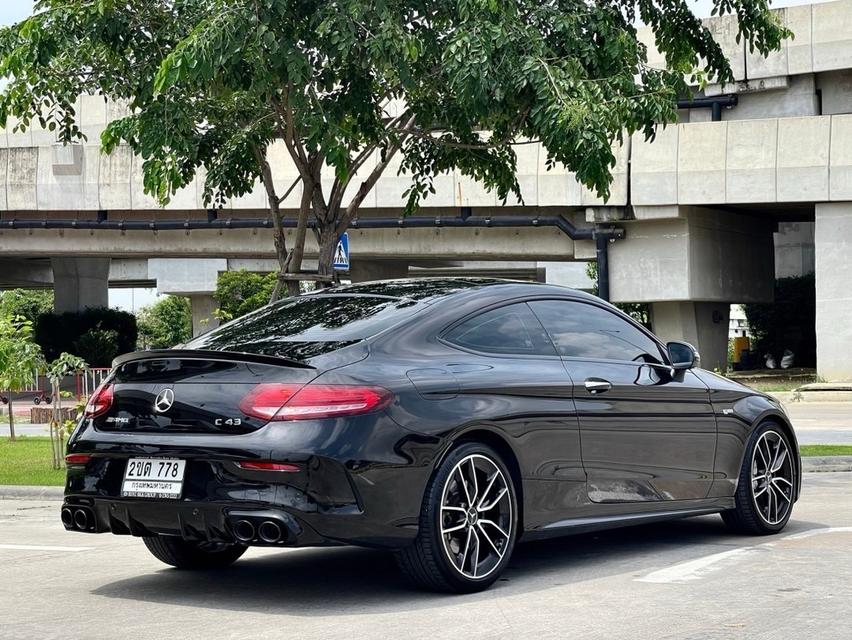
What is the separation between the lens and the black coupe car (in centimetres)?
598

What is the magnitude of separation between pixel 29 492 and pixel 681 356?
268 inches

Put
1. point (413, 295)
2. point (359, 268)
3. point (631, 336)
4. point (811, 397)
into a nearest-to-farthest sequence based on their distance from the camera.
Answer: point (413, 295), point (631, 336), point (811, 397), point (359, 268)

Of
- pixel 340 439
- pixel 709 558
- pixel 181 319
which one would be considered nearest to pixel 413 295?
pixel 340 439

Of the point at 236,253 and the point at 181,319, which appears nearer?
the point at 236,253

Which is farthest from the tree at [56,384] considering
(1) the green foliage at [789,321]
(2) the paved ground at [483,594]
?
(1) the green foliage at [789,321]

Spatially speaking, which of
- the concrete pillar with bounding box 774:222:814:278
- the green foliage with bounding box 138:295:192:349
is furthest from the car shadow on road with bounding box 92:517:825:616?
the green foliage with bounding box 138:295:192:349

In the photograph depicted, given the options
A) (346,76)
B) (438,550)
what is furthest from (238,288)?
(438,550)

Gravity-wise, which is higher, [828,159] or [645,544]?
[828,159]

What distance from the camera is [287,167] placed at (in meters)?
34.0

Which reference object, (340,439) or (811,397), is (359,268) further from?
(340,439)

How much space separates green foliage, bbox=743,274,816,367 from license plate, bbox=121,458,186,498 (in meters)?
38.0

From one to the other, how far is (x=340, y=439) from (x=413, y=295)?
4.33 feet

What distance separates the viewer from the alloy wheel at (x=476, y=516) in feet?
20.8

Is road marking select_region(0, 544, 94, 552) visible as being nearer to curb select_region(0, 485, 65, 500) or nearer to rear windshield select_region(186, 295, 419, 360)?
rear windshield select_region(186, 295, 419, 360)
